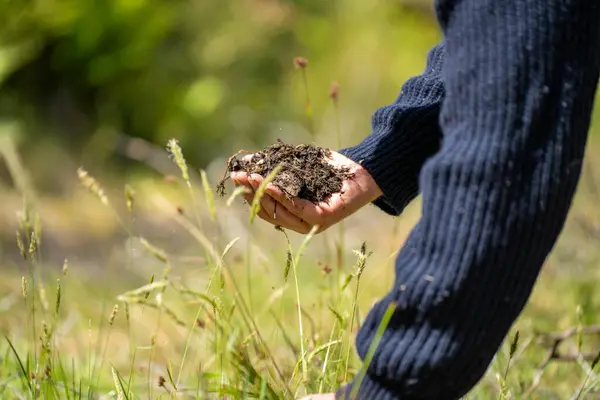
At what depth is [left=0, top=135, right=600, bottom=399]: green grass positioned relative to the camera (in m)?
1.21

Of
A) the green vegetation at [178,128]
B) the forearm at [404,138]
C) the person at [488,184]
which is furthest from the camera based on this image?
the green vegetation at [178,128]

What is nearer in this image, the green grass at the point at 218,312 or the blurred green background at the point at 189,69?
the green grass at the point at 218,312

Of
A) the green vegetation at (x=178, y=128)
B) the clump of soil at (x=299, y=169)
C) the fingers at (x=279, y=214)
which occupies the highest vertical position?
the clump of soil at (x=299, y=169)

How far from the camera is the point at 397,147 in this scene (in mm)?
1322

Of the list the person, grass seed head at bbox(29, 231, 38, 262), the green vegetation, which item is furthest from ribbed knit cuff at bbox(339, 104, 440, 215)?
the green vegetation

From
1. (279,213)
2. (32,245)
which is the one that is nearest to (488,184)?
(279,213)

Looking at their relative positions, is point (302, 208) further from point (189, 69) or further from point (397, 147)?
point (189, 69)

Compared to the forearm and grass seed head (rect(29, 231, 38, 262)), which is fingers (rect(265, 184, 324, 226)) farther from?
grass seed head (rect(29, 231, 38, 262))

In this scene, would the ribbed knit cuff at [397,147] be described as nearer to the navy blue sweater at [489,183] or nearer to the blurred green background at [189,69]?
the navy blue sweater at [489,183]

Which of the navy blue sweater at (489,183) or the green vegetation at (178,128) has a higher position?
the navy blue sweater at (489,183)

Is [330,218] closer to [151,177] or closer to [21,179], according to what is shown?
[21,179]

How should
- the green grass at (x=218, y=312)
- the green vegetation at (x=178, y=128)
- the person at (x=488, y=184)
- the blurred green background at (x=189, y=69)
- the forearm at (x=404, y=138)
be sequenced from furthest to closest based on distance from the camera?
the blurred green background at (x=189, y=69)
the green vegetation at (x=178, y=128)
the forearm at (x=404, y=138)
the green grass at (x=218, y=312)
the person at (x=488, y=184)

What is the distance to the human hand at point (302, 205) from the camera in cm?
125

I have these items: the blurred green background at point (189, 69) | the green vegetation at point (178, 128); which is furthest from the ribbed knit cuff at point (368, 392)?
the blurred green background at point (189, 69)
